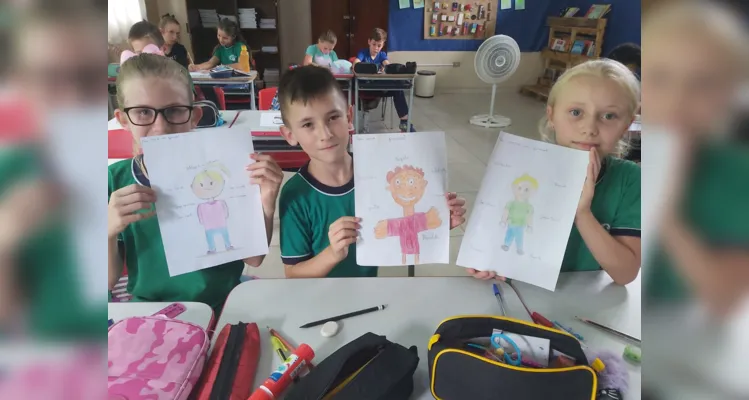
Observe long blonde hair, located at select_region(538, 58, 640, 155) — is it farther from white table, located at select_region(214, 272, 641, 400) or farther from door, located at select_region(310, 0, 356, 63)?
door, located at select_region(310, 0, 356, 63)

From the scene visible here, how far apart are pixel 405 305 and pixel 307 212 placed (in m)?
0.49

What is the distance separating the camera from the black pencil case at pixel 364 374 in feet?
2.37

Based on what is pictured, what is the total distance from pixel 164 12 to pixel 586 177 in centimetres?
705

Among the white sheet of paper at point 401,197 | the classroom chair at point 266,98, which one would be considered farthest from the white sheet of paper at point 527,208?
the classroom chair at point 266,98

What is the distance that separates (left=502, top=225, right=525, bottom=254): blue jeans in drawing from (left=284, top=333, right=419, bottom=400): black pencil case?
42 cm

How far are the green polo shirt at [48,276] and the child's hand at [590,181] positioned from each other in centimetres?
107

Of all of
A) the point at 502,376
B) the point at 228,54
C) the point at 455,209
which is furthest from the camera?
the point at 228,54

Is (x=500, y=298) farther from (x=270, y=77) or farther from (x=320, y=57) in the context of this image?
(x=270, y=77)

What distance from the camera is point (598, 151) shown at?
1180 mm

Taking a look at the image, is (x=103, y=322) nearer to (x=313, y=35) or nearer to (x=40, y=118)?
(x=40, y=118)

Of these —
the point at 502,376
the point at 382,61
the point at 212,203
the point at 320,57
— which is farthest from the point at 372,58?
the point at 502,376

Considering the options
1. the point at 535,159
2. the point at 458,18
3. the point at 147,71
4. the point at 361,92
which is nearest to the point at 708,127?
the point at 535,159

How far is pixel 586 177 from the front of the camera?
3.47ft

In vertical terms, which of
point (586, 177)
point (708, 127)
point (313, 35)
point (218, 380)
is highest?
point (313, 35)
